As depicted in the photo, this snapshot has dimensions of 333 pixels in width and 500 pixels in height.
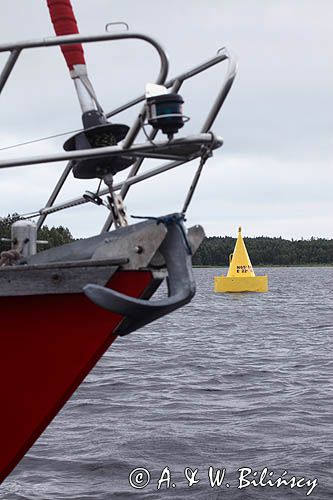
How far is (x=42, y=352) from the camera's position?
5645 millimetres

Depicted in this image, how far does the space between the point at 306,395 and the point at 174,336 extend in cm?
1393

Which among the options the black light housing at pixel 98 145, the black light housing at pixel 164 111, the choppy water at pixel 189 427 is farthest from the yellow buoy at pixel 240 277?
Result: the black light housing at pixel 164 111

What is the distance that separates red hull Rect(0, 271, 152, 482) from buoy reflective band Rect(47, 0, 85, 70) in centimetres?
156

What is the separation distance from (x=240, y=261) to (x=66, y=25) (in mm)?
42743

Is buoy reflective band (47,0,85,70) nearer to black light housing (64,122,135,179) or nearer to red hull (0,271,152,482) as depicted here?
black light housing (64,122,135,179)

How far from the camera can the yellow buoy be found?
1882 inches

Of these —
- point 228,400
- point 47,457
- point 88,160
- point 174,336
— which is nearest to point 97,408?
point 228,400

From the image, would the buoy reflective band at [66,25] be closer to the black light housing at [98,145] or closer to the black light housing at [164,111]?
the black light housing at [98,145]

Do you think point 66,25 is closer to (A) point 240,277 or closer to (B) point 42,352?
(B) point 42,352

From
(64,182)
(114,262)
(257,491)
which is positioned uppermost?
(64,182)

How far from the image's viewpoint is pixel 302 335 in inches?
1080

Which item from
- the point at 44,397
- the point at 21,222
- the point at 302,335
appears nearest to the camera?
the point at 44,397

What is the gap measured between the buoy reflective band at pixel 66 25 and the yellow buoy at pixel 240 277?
41411 millimetres

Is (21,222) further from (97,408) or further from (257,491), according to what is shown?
(97,408)
